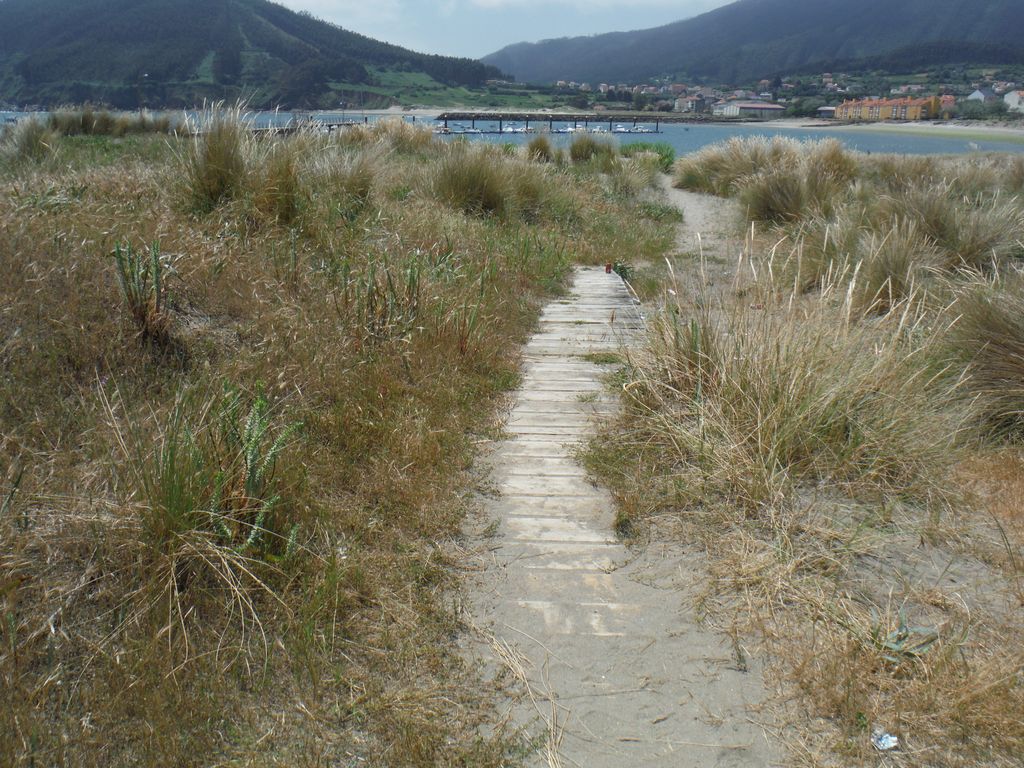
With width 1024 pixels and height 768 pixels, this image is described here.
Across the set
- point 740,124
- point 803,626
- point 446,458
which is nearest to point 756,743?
point 803,626

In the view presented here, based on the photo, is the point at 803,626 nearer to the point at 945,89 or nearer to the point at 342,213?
the point at 342,213

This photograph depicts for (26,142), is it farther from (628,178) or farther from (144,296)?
(628,178)

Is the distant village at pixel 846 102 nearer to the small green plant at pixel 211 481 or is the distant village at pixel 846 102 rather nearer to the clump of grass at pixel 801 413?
the clump of grass at pixel 801 413

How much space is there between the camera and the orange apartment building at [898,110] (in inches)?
1693

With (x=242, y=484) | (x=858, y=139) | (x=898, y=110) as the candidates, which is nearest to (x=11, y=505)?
(x=242, y=484)

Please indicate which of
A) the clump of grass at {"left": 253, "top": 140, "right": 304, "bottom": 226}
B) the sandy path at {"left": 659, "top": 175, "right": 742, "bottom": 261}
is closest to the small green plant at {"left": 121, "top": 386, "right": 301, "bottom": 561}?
the clump of grass at {"left": 253, "top": 140, "right": 304, "bottom": 226}

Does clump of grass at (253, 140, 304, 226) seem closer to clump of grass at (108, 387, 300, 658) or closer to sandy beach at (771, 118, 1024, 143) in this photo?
clump of grass at (108, 387, 300, 658)

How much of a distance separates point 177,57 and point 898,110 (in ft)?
131

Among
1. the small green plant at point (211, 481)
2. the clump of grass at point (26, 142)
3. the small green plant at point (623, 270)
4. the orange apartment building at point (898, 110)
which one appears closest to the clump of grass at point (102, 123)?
the clump of grass at point (26, 142)

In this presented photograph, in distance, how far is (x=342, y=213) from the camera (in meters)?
6.73

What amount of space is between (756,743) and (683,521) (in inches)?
47.7

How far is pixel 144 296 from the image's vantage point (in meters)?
3.82

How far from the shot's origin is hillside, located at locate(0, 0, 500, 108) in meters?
32.9

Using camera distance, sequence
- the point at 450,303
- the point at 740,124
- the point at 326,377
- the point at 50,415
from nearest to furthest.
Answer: the point at 50,415
the point at 326,377
the point at 450,303
the point at 740,124
